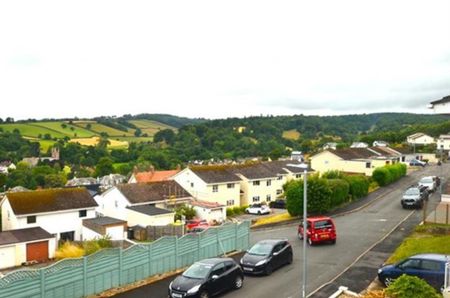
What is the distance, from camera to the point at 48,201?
1674 inches

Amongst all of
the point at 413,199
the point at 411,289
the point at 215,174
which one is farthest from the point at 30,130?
the point at 411,289

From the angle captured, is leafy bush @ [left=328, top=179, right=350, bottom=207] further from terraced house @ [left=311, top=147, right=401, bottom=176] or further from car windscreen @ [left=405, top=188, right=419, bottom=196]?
terraced house @ [left=311, top=147, right=401, bottom=176]

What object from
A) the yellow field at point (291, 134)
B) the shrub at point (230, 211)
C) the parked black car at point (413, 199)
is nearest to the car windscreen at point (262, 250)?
the parked black car at point (413, 199)

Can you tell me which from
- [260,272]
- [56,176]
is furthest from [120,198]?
[56,176]

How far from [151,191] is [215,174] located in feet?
30.0

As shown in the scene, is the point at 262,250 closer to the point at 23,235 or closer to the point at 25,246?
the point at 25,246

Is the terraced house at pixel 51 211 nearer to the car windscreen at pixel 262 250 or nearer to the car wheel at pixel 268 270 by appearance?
the car windscreen at pixel 262 250

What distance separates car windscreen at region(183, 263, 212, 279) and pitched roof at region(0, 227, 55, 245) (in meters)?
24.8

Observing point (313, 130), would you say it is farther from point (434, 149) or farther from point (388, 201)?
point (388, 201)

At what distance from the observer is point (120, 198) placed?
46.8 m

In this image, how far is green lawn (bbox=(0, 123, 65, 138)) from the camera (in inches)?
6449

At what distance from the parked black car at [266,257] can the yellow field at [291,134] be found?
536 ft

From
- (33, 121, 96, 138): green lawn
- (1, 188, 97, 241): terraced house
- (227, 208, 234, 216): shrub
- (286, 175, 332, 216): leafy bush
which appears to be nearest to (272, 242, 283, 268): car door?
Result: (286, 175, 332, 216): leafy bush

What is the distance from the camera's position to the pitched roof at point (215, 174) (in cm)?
5275
